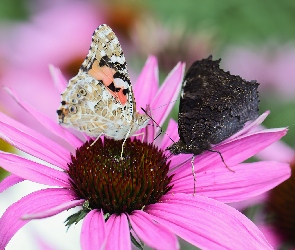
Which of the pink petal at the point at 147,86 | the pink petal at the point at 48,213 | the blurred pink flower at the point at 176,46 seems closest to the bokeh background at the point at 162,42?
the blurred pink flower at the point at 176,46

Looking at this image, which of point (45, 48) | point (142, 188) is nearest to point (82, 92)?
point (142, 188)

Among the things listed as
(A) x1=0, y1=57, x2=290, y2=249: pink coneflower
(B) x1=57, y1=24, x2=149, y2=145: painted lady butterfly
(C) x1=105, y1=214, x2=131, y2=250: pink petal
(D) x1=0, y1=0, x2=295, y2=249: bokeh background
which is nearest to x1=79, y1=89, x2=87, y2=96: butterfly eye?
(B) x1=57, y1=24, x2=149, y2=145: painted lady butterfly

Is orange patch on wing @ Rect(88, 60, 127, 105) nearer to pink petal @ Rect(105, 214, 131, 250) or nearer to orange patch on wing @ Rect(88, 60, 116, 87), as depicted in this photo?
orange patch on wing @ Rect(88, 60, 116, 87)

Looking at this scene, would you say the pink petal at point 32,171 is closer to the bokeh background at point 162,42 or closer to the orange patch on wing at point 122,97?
the orange patch on wing at point 122,97

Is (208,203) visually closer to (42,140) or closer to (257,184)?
(257,184)

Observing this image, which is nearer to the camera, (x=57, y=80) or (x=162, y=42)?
(x=57, y=80)

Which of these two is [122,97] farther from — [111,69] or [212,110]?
[212,110]
